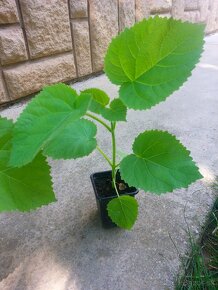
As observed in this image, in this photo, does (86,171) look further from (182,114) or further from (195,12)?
(195,12)

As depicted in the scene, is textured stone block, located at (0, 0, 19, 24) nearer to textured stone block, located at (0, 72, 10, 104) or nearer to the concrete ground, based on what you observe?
textured stone block, located at (0, 72, 10, 104)

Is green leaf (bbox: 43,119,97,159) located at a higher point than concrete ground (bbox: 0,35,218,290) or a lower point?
higher

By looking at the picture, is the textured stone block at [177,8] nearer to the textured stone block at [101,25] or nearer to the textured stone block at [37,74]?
the textured stone block at [101,25]

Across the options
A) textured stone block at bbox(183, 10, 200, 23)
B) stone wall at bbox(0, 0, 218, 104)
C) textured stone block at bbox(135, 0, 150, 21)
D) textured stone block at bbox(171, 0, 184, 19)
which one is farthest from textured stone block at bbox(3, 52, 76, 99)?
textured stone block at bbox(183, 10, 200, 23)

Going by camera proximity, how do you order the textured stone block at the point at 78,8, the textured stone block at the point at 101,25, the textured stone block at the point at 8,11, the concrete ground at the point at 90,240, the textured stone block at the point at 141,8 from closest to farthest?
1. the concrete ground at the point at 90,240
2. the textured stone block at the point at 8,11
3. the textured stone block at the point at 78,8
4. the textured stone block at the point at 101,25
5. the textured stone block at the point at 141,8

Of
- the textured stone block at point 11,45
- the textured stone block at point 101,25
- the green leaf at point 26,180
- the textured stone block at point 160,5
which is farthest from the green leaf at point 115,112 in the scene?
the textured stone block at point 160,5

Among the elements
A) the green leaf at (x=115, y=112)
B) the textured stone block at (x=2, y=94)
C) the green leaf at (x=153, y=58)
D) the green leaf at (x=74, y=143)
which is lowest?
the textured stone block at (x=2, y=94)

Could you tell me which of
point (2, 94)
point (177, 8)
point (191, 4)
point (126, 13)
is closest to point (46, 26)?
point (2, 94)
